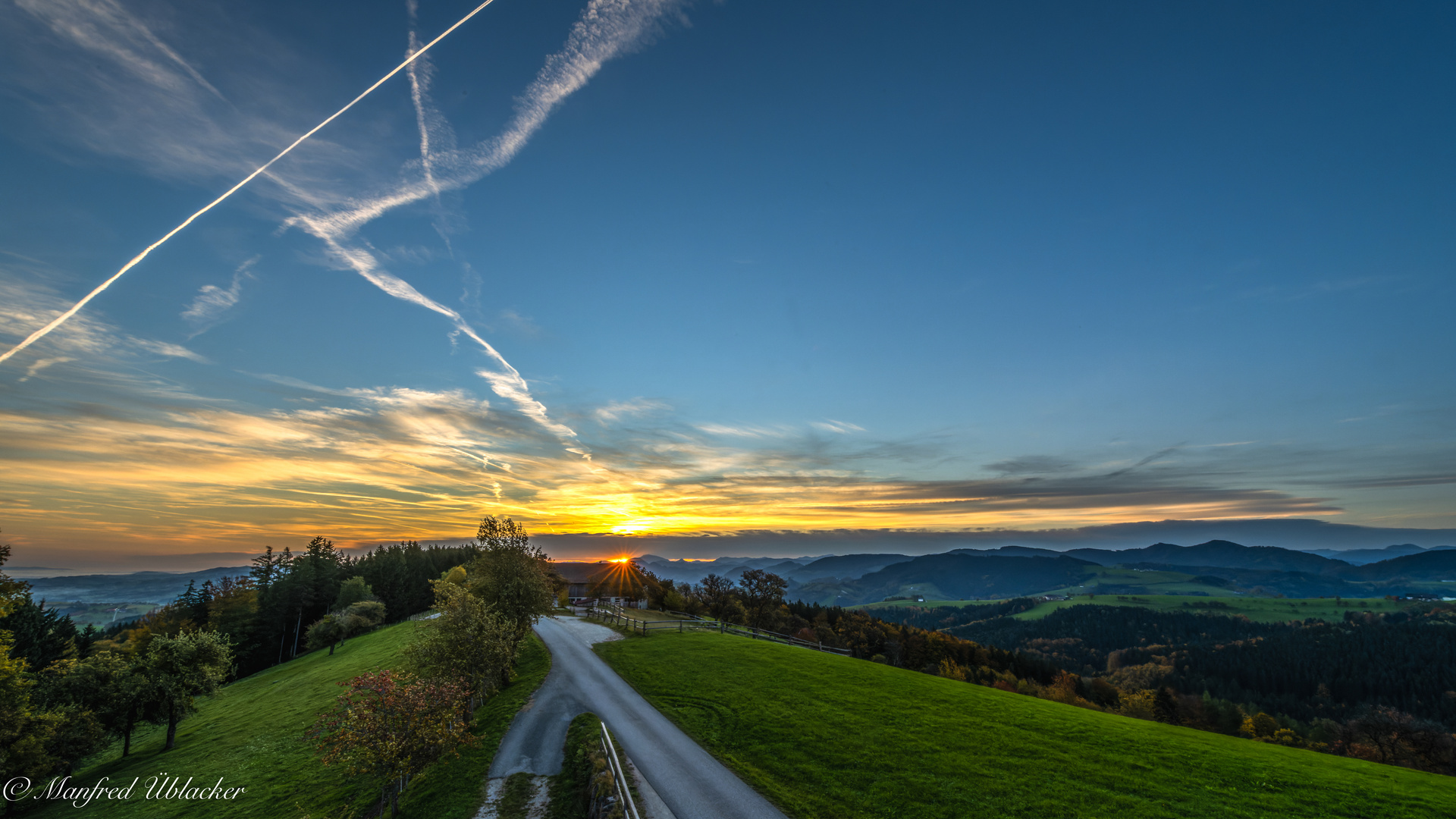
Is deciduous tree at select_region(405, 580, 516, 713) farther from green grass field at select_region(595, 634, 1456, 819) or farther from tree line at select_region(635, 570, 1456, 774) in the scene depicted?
tree line at select_region(635, 570, 1456, 774)

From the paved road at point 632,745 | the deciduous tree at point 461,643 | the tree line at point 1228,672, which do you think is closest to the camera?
the paved road at point 632,745

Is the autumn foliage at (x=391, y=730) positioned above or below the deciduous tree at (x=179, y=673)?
above

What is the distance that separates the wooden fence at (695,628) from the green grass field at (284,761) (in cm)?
1393

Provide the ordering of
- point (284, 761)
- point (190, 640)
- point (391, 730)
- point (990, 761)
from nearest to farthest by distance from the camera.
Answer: point (391, 730) → point (990, 761) → point (284, 761) → point (190, 640)

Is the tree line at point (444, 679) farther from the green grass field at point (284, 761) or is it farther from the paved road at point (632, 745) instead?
the paved road at point (632, 745)

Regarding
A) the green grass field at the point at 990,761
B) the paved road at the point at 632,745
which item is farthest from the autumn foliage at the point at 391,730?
the green grass field at the point at 990,761

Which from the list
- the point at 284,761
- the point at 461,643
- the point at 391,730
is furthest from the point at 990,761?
the point at 284,761

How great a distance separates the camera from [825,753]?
24500mm

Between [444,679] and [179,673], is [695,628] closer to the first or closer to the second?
[444,679]

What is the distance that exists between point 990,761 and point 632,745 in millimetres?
17434

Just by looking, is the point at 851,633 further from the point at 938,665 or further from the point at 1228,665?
the point at 1228,665

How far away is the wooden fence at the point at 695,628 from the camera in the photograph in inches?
2441

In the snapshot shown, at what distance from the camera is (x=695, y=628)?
213 feet

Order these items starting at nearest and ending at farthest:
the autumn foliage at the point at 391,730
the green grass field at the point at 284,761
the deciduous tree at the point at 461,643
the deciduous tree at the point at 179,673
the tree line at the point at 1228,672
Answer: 1. the autumn foliage at the point at 391,730
2. the green grass field at the point at 284,761
3. the deciduous tree at the point at 461,643
4. the deciduous tree at the point at 179,673
5. the tree line at the point at 1228,672
